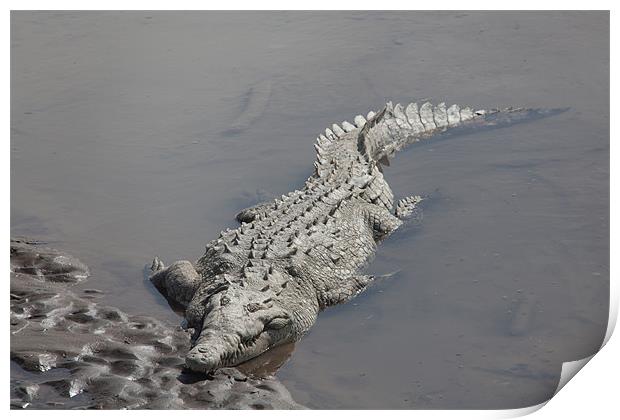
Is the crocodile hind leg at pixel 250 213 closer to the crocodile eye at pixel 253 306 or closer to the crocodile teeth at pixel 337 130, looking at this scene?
the crocodile teeth at pixel 337 130

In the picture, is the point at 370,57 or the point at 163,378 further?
the point at 370,57

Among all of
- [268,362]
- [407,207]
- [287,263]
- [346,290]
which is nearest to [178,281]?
[287,263]

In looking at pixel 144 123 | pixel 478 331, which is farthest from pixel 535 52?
pixel 478 331

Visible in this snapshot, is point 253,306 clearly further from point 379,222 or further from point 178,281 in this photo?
point 379,222

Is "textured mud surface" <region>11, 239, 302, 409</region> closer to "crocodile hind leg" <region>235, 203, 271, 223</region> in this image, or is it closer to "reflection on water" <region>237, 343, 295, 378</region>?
"reflection on water" <region>237, 343, 295, 378</region>
